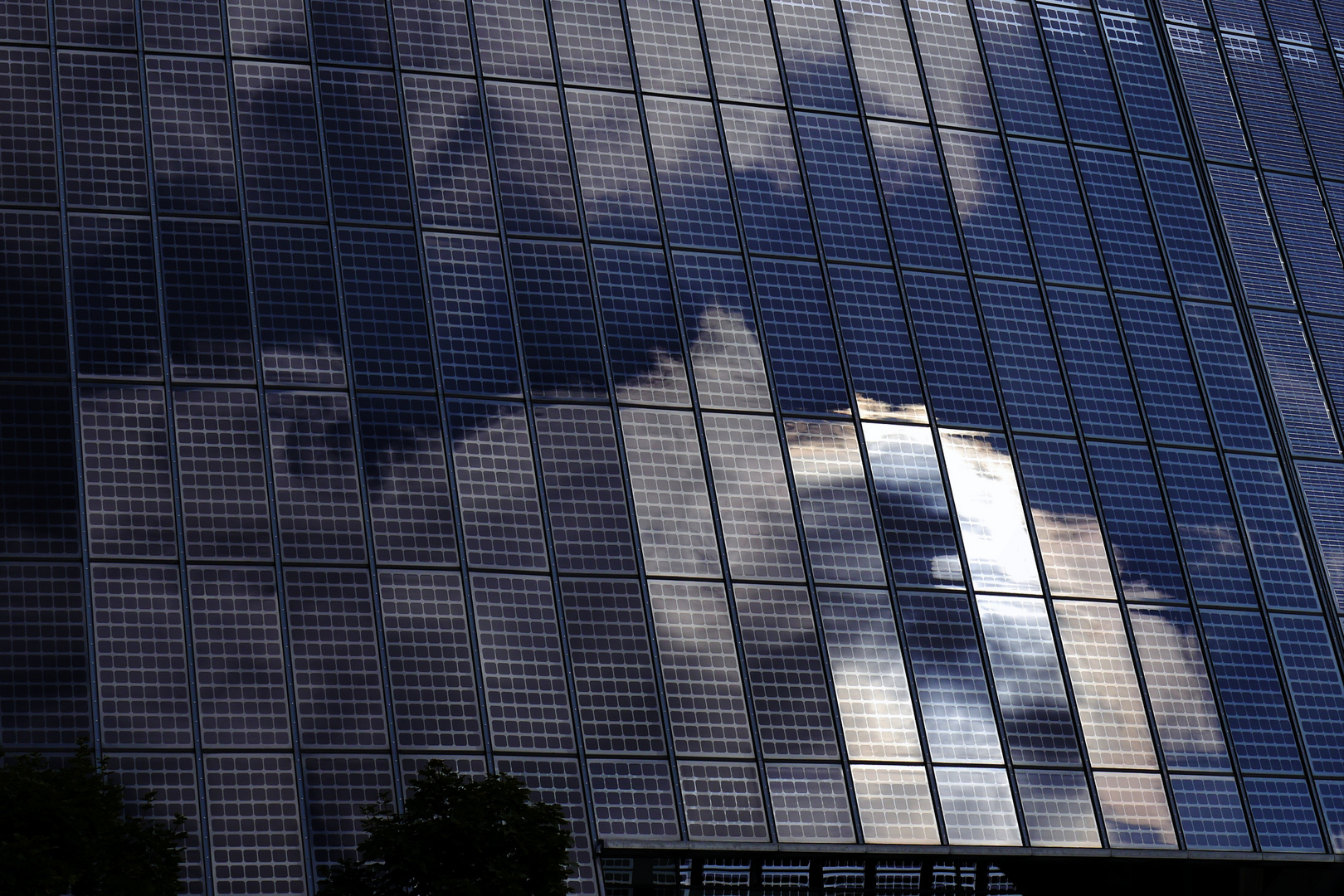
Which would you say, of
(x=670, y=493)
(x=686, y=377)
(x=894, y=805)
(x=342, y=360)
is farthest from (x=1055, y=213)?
(x=342, y=360)

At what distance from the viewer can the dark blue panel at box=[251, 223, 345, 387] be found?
2578cm

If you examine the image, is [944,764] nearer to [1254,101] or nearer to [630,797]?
[630,797]

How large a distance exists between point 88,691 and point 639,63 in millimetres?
14841

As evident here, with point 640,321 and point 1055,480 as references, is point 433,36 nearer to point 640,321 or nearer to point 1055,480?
point 640,321

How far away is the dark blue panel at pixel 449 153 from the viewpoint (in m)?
27.9

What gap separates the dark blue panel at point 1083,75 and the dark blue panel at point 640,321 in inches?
392

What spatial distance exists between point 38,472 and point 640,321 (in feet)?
32.1

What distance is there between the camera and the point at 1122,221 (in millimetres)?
32469

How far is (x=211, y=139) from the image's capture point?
2697cm

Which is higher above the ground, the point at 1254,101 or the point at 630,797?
the point at 1254,101

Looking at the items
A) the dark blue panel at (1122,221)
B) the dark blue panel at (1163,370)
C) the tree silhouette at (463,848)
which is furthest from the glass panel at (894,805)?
the dark blue panel at (1122,221)

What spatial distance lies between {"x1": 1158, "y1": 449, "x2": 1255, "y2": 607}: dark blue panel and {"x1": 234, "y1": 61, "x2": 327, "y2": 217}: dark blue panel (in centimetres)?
1566

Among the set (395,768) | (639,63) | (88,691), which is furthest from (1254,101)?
(88,691)

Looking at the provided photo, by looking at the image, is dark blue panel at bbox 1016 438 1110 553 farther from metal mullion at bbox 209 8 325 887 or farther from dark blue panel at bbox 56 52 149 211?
dark blue panel at bbox 56 52 149 211
